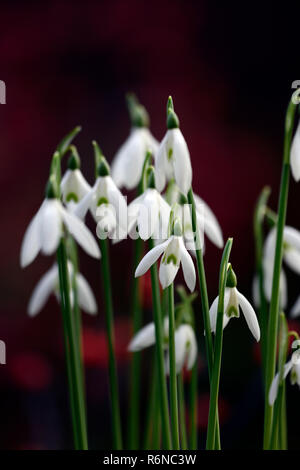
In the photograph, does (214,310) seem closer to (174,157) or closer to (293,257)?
(174,157)

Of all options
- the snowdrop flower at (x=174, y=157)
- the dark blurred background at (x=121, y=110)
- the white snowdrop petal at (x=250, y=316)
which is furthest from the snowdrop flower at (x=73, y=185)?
the dark blurred background at (x=121, y=110)

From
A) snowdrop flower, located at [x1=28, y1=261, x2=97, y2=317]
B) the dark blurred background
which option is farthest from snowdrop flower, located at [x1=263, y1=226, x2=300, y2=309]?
the dark blurred background

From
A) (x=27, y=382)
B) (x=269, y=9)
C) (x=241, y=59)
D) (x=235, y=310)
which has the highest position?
(x=269, y=9)

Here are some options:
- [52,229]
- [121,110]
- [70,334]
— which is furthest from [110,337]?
[121,110]

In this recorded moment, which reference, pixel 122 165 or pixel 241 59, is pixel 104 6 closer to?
pixel 241 59

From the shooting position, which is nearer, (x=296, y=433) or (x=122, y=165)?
(x=122, y=165)

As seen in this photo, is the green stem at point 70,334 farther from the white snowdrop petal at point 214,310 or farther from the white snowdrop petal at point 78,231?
the white snowdrop petal at point 214,310

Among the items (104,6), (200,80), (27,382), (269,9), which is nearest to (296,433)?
(27,382)
